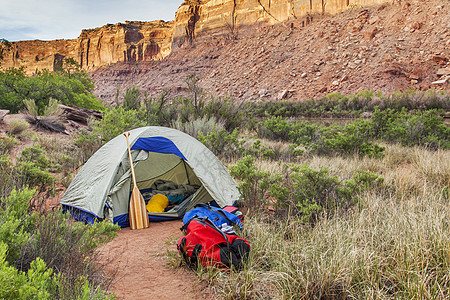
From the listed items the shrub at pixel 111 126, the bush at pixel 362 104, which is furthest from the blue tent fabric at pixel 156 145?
the bush at pixel 362 104

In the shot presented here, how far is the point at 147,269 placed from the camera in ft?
10.6

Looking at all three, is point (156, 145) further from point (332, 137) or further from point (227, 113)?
point (227, 113)

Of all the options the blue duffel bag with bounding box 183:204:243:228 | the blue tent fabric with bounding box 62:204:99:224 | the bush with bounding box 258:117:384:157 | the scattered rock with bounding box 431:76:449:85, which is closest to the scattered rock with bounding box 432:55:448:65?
the scattered rock with bounding box 431:76:449:85

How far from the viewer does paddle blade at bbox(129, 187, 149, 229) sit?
15.0ft

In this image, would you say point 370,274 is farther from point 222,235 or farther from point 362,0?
point 362,0

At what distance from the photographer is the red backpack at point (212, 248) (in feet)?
9.96

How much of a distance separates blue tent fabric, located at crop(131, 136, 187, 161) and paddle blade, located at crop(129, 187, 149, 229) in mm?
952

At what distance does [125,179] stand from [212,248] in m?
2.29

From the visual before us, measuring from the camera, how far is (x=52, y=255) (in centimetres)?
231

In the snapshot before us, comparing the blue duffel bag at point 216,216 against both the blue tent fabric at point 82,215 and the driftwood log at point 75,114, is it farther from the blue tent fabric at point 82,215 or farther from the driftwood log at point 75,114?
the driftwood log at point 75,114

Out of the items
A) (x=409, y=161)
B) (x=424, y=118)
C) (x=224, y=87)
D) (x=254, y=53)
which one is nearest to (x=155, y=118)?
(x=409, y=161)

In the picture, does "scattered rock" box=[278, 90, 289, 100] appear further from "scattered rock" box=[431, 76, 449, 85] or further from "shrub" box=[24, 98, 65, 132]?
"shrub" box=[24, 98, 65, 132]

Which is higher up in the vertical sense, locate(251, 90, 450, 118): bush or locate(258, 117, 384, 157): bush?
locate(251, 90, 450, 118): bush

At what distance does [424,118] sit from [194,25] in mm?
54178
